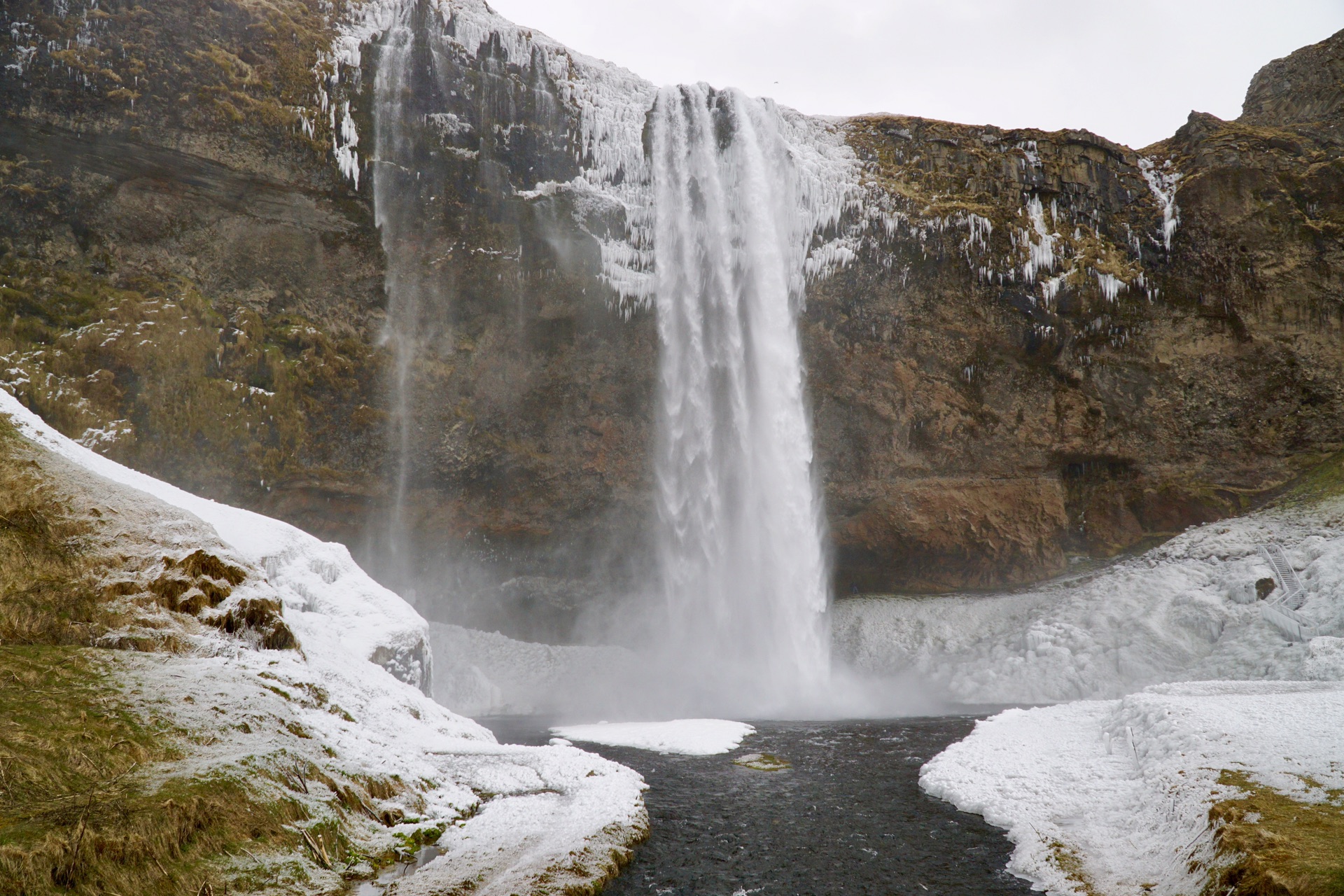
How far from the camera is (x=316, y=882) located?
7.02m

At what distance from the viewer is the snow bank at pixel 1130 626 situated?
79.5 feet

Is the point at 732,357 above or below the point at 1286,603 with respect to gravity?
above

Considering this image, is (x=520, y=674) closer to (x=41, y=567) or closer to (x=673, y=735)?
(x=673, y=735)

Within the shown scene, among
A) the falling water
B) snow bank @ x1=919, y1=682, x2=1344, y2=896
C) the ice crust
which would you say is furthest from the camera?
the falling water

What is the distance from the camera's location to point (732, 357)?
95.3 ft

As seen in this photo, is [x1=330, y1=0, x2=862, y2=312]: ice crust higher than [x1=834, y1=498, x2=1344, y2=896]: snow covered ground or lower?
higher

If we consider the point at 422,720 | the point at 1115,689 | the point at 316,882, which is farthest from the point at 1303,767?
the point at 1115,689

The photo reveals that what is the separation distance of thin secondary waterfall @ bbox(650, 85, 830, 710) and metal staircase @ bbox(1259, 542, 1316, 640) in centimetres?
1339

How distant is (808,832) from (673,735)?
7.61m

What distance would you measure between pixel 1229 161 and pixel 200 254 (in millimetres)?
35256

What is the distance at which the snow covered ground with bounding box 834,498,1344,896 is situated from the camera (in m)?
9.09

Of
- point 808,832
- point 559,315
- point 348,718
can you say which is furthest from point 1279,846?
point 559,315

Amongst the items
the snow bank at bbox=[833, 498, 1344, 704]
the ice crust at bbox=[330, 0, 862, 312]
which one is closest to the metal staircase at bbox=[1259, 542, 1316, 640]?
the snow bank at bbox=[833, 498, 1344, 704]

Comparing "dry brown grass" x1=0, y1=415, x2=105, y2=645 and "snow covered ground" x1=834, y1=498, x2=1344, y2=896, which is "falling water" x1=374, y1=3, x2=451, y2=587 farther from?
"snow covered ground" x1=834, y1=498, x2=1344, y2=896
